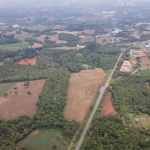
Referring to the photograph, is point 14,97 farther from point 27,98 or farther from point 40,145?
point 40,145

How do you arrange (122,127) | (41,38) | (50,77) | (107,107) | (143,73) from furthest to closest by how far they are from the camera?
(41,38) → (143,73) → (50,77) → (107,107) → (122,127)

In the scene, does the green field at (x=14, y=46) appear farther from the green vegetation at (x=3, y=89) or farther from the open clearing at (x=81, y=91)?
the open clearing at (x=81, y=91)

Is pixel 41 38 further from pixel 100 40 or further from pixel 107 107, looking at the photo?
pixel 107 107

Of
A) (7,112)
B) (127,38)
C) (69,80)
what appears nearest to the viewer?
(7,112)

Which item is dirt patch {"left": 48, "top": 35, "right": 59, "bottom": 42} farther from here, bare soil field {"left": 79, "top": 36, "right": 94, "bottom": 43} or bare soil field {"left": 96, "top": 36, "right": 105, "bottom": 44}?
bare soil field {"left": 96, "top": 36, "right": 105, "bottom": 44}

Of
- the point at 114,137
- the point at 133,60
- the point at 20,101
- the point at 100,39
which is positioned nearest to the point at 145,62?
the point at 133,60

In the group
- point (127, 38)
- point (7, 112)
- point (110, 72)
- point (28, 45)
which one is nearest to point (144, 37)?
point (127, 38)

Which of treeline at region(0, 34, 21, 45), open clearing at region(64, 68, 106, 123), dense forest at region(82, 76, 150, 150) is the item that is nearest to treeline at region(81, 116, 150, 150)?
dense forest at region(82, 76, 150, 150)
